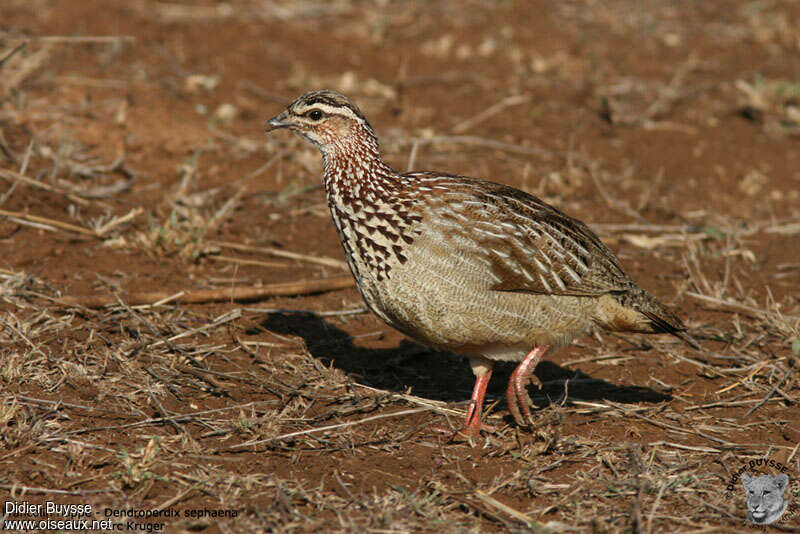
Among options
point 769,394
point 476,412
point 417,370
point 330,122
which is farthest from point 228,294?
point 769,394

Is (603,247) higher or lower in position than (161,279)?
higher

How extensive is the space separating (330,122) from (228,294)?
179 cm

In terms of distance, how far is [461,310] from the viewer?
530cm

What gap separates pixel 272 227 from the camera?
8328 mm

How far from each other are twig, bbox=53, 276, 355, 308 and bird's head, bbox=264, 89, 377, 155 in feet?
5.30

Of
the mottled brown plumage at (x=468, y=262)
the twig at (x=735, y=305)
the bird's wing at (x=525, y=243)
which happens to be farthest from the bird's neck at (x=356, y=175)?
the twig at (x=735, y=305)

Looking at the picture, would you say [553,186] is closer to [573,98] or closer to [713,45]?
[573,98]

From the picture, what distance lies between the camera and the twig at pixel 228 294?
645 cm

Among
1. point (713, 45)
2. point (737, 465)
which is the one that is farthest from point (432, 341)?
point (713, 45)

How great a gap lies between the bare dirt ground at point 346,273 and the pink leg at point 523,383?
0.18m

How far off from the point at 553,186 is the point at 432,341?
4004mm

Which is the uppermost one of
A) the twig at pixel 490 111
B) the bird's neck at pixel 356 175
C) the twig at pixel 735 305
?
the bird's neck at pixel 356 175

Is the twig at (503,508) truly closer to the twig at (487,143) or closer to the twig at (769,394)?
the twig at (769,394)

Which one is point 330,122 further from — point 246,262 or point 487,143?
Answer: point 487,143
